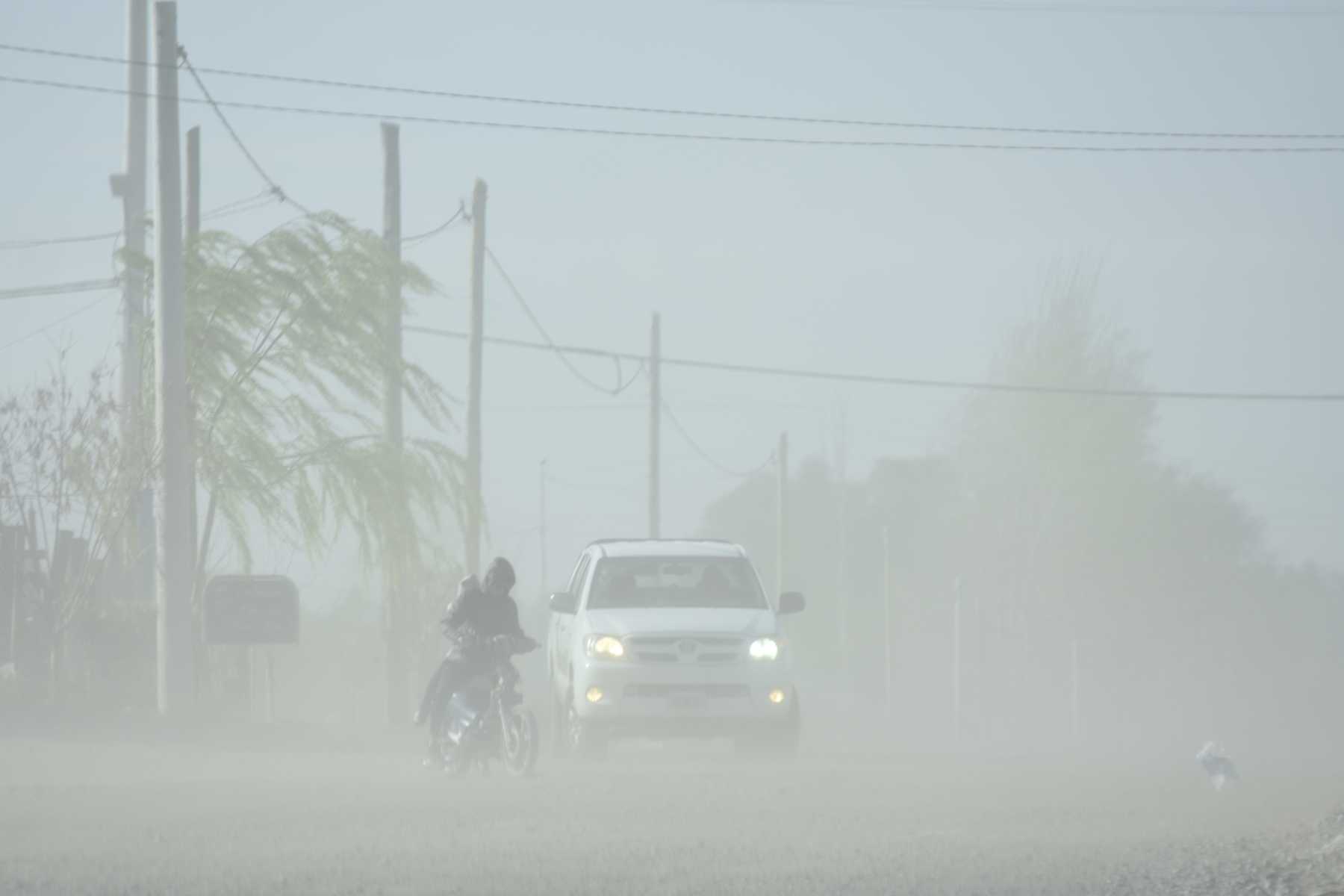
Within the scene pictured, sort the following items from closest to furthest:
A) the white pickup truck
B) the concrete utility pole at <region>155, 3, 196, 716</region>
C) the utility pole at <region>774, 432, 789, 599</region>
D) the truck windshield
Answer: the white pickup truck < the truck windshield < the concrete utility pole at <region>155, 3, 196, 716</region> < the utility pole at <region>774, 432, 789, 599</region>

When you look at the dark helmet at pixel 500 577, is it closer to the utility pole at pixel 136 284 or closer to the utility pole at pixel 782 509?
the utility pole at pixel 136 284

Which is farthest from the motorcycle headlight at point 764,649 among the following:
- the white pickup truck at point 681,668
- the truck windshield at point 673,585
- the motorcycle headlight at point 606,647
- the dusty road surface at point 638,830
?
the motorcycle headlight at point 606,647

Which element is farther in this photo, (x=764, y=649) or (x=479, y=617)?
(x=764, y=649)

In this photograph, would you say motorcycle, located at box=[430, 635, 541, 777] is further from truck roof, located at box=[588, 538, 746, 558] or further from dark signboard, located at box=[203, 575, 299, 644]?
dark signboard, located at box=[203, 575, 299, 644]

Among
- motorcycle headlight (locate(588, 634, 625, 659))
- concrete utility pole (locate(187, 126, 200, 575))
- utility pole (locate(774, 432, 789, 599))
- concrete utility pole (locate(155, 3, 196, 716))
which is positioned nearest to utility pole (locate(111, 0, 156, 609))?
concrete utility pole (locate(187, 126, 200, 575))

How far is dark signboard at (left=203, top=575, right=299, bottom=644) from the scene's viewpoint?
2469 centimetres

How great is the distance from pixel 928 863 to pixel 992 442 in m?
66.1

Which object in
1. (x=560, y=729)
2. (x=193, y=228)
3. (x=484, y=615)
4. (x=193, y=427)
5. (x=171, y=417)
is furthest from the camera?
(x=193, y=228)

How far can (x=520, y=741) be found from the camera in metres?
17.6

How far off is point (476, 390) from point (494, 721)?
16.2 meters

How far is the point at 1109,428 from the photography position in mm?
73562

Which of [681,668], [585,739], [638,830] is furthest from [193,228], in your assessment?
[638,830]

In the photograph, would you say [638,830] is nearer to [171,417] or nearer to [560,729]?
[560,729]

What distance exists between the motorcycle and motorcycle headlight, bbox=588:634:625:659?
1927 mm
